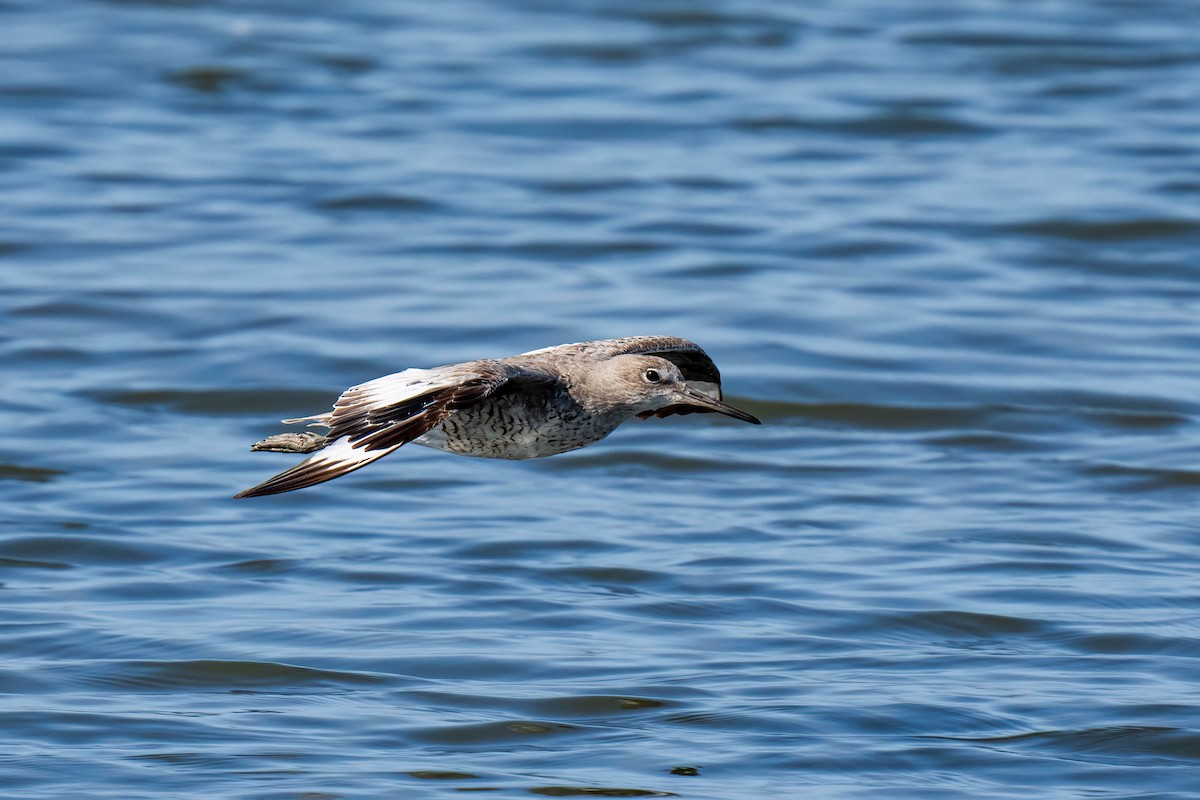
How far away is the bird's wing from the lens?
7906 mm

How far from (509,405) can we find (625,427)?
18.1 feet

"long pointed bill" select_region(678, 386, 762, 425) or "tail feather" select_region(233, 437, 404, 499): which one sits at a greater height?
"tail feather" select_region(233, 437, 404, 499)

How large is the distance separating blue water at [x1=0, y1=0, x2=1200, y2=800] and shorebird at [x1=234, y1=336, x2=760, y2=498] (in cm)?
124

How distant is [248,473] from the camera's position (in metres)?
13.0

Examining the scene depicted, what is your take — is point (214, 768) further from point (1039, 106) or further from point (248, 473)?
point (1039, 106)

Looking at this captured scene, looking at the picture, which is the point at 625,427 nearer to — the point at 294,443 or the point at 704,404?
the point at 704,404

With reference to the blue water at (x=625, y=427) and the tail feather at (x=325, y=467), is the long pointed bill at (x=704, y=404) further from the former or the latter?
the tail feather at (x=325, y=467)

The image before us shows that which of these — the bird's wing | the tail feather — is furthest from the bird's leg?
the tail feather

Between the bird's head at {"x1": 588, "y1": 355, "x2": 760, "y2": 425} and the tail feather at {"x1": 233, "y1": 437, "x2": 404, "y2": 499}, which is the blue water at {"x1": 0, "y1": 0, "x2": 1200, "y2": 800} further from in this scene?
the tail feather at {"x1": 233, "y1": 437, "x2": 404, "y2": 499}

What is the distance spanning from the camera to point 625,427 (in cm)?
1453

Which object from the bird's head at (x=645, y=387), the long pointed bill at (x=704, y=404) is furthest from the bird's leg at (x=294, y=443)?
the long pointed bill at (x=704, y=404)

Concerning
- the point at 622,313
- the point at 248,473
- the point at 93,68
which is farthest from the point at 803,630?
the point at 93,68

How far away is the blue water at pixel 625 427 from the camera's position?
9.38 meters

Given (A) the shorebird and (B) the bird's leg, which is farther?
(B) the bird's leg
